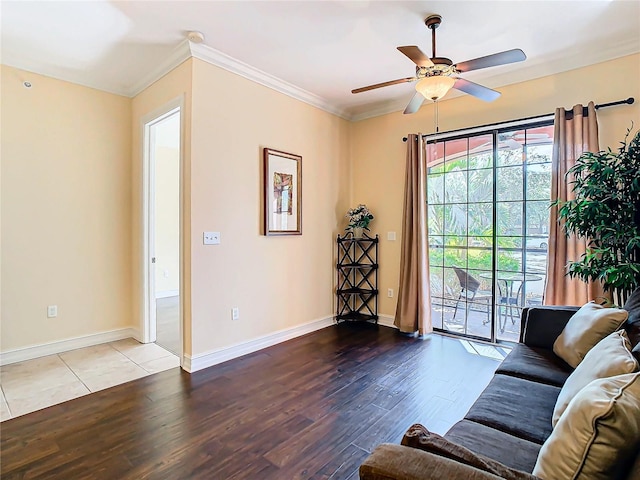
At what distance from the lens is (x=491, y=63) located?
233 cm

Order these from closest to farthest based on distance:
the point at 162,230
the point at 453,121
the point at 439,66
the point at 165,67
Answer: the point at 439,66
the point at 165,67
the point at 453,121
the point at 162,230

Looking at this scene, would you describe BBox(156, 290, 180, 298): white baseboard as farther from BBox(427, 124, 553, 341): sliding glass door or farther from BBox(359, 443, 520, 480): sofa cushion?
BBox(359, 443, 520, 480): sofa cushion

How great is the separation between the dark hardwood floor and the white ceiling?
2832 millimetres

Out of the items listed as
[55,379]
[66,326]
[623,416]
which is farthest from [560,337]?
[66,326]

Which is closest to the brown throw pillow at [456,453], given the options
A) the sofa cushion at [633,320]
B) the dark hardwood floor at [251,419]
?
the dark hardwood floor at [251,419]

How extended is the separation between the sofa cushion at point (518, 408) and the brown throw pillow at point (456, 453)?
58 cm

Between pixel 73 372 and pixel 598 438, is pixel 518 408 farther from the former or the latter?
pixel 73 372

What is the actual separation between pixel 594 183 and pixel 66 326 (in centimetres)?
502

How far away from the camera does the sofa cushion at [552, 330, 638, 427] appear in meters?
1.23

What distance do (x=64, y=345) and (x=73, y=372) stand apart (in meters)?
0.70

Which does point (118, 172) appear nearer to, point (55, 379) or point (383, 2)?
point (55, 379)

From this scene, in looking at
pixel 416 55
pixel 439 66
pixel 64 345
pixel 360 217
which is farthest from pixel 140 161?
pixel 439 66

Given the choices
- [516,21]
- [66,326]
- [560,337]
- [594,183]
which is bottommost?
[66,326]

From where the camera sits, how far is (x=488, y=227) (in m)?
3.77
